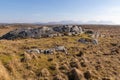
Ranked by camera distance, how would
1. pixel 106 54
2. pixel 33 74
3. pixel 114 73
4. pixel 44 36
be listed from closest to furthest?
pixel 33 74
pixel 114 73
pixel 106 54
pixel 44 36

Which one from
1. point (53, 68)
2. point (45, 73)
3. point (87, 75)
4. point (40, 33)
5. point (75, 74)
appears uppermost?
point (40, 33)

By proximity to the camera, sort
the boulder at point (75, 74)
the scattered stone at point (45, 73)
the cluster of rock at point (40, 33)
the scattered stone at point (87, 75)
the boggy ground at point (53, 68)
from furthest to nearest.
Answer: the cluster of rock at point (40, 33) → the scattered stone at point (87, 75) → the boulder at point (75, 74) → the scattered stone at point (45, 73) → the boggy ground at point (53, 68)

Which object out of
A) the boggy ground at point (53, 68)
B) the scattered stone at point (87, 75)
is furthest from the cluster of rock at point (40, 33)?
the scattered stone at point (87, 75)

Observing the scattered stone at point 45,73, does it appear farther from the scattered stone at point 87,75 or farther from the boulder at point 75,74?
the scattered stone at point 87,75

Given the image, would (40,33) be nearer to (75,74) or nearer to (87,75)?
(87,75)

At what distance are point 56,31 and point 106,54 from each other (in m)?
23.1

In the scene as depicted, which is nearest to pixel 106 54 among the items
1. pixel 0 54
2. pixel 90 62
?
pixel 90 62

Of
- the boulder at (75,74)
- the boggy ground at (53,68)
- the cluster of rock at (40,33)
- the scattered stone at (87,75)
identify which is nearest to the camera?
the boggy ground at (53,68)

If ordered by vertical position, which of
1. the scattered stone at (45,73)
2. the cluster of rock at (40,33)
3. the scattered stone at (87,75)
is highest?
the cluster of rock at (40,33)

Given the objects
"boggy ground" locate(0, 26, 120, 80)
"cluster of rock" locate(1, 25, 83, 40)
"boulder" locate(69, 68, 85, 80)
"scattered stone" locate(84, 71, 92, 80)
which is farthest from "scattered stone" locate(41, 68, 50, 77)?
"cluster of rock" locate(1, 25, 83, 40)

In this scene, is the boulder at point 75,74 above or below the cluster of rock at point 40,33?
below

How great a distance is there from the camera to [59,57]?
27406mm

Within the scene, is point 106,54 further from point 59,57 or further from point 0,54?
point 0,54

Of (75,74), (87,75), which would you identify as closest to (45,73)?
(75,74)
